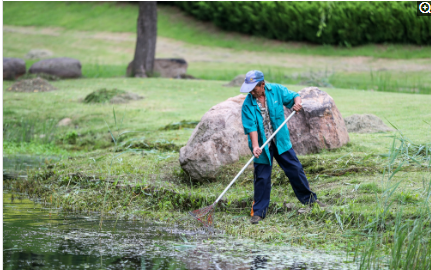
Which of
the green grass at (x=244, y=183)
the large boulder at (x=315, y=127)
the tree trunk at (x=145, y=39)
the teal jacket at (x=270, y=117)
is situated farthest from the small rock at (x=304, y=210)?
the tree trunk at (x=145, y=39)

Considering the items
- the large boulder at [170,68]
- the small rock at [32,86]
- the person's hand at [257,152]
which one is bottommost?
the small rock at [32,86]

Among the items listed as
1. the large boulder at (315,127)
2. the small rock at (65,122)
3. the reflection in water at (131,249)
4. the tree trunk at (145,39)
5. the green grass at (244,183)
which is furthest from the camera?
the tree trunk at (145,39)

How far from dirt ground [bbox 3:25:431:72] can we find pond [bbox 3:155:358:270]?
15533mm

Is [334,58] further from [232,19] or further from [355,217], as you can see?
[355,217]

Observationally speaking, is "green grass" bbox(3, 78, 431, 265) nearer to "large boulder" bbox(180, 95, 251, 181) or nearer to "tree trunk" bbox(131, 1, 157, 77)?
"large boulder" bbox(180, 95, 251, 181)

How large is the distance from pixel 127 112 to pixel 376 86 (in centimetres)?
849

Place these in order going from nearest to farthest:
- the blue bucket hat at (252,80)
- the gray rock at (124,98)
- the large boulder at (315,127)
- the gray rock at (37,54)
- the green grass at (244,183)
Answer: the green grass at (244,183)
the blue bucket hat at (252,80)
the large boulder at (315,127)
the gray rock at (124,98)
the gray rock at (37,54)

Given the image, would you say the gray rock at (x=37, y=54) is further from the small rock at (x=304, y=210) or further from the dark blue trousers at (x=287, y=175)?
the small rock at (x=304, y=210)

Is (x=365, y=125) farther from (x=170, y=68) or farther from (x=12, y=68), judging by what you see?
(x=12, y=68)

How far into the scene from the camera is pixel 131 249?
16.8ft

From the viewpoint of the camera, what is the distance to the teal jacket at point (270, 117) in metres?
5.89

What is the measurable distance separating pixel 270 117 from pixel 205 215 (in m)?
1.32

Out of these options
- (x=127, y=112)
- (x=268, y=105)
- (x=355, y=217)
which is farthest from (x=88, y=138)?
(x=355, y=217)

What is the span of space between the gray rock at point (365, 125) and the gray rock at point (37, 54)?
20099 mm
